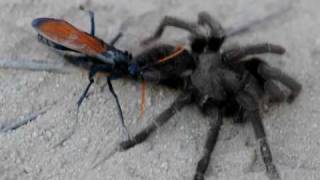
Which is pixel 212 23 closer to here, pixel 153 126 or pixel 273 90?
pixel 273 90

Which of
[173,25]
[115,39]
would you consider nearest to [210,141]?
[173,25]

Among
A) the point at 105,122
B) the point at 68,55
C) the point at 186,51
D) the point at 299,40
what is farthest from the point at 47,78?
the point at 299,40

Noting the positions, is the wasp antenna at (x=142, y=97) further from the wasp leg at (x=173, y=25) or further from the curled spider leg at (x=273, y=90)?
the curled spider leg at (x=273, y=90)

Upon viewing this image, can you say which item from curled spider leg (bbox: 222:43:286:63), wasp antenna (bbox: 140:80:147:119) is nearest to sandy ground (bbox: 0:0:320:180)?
wasp antenna (bbox: 140:80:147:119)

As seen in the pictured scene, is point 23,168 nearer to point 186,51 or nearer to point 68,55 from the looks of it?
point 68,55

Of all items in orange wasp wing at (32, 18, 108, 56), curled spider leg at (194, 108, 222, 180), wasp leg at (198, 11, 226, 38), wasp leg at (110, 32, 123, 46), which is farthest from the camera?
wasp leg at (110, 32, 123, 46)

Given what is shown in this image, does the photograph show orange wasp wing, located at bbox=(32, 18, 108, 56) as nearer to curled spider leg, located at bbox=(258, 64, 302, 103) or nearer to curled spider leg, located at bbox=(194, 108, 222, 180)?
curled spider leg, located at bbox=(194, 108, 222, 180)

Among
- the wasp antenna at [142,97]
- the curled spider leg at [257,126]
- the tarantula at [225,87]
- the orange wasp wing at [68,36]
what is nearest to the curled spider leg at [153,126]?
the tarantula at [225,87]
